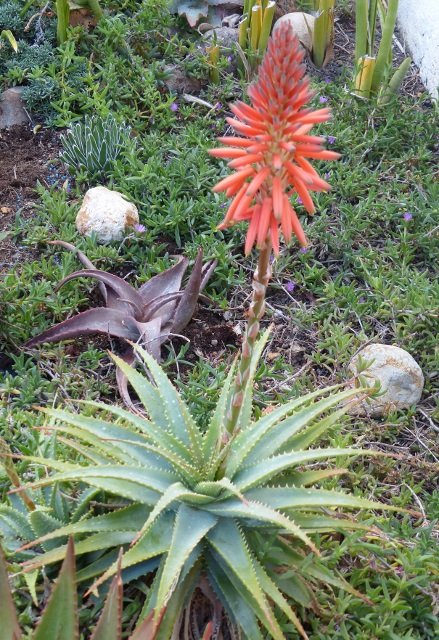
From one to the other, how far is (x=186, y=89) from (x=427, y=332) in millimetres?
2428

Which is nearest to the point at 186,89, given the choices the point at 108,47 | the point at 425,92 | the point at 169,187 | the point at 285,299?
the point at 108,47

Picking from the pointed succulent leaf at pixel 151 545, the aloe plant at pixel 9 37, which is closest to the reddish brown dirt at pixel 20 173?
the aloe plant at pixel 9 37

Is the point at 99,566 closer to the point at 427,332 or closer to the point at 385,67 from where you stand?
the point at 427,332

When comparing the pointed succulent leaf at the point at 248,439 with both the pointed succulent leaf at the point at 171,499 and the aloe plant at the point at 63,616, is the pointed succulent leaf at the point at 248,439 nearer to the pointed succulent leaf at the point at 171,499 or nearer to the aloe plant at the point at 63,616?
the pointed succulent leaf at the point at 171,499

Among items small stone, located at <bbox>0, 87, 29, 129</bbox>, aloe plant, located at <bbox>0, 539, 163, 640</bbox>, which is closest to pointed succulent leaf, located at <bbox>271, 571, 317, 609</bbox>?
aloe plant, located at <bbox>0, 539, 163, 640</bbox>

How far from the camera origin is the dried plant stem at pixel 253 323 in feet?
5.71

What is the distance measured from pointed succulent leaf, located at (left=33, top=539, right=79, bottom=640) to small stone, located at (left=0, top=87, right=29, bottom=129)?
11.3 ft

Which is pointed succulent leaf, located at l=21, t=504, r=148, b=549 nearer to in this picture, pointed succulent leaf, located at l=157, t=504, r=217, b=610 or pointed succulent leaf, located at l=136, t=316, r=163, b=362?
pointed succulent leaf, located at l=157, t=504, r=217, b=610

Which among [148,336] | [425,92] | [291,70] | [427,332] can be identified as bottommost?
[148,336]

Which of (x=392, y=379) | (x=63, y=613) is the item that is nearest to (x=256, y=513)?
(x=63, y=613)

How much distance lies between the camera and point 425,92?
15.3ft

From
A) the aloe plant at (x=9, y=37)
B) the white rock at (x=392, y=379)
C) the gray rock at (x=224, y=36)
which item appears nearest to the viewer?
the white rock at (x=392, y=379)

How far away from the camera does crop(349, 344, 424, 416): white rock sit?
3.02m

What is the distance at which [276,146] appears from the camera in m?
1.63
